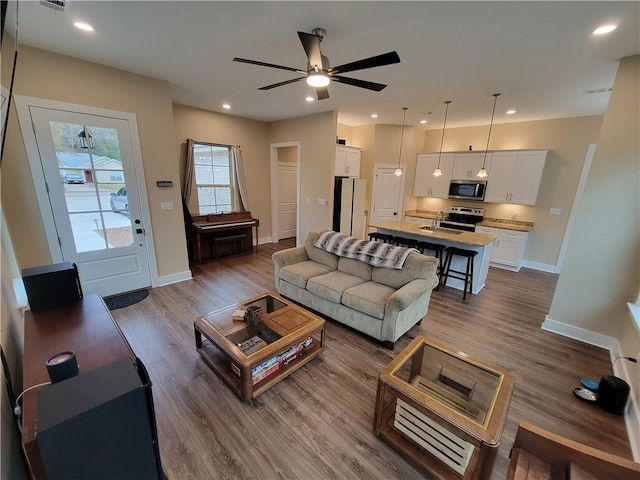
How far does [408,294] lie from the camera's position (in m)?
2.54

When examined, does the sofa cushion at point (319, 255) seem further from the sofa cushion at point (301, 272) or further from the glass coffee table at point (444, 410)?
the glass coffee table at point (444, 410)

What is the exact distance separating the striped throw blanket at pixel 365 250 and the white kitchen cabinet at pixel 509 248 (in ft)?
11.0

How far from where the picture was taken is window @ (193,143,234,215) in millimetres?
5180

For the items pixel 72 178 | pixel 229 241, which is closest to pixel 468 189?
pixel 229 241

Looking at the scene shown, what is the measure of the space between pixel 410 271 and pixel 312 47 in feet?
7.47

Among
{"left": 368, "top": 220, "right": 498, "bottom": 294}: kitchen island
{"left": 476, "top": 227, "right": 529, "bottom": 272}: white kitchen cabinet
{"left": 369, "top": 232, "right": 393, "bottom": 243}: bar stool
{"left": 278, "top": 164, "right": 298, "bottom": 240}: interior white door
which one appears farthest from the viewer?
{"left": 278, "top": 164, "right": 298, "bottom": 240}: interior white door

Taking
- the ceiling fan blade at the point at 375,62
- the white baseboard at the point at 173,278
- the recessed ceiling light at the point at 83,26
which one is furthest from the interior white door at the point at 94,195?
the ceiling fan blade at the point at 375,62

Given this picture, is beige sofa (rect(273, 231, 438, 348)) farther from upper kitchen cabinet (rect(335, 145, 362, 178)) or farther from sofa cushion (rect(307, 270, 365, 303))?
upper kitchen cabinet (rect(335, 145, 362, 178))

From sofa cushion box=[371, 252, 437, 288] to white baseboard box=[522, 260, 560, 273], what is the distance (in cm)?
398

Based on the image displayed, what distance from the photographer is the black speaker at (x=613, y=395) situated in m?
2.00

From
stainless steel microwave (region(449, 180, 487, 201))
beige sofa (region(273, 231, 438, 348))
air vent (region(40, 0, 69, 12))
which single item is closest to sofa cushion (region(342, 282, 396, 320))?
beige sofa (region(273, 231, 438, 348))

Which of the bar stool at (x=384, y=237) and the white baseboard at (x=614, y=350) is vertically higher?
the bar stool at (x=384, y=237)

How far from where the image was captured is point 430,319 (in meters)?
3.28

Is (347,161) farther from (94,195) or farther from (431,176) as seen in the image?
(94,195)
